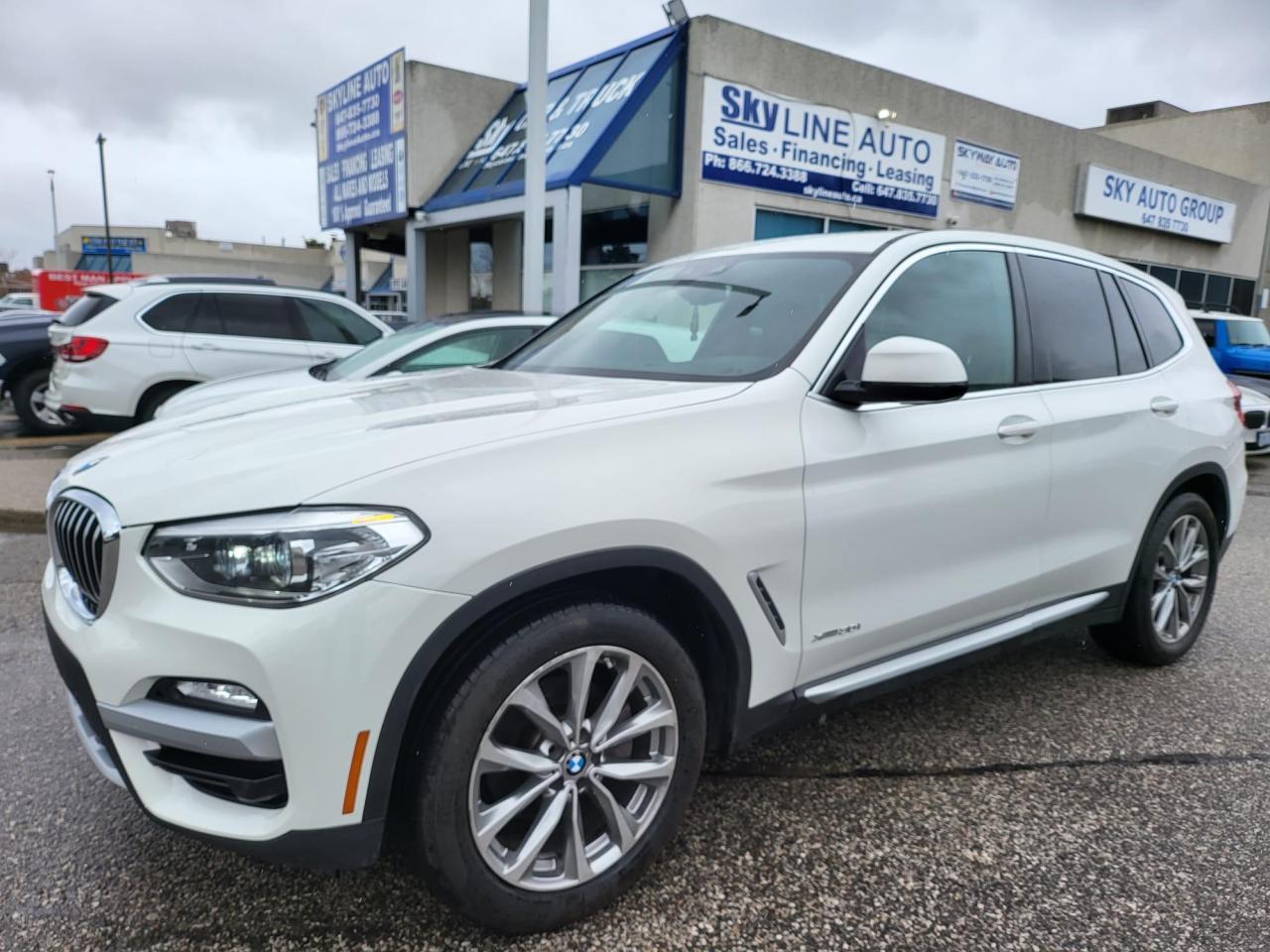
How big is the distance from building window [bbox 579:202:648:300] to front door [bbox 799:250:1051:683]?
10.1 m

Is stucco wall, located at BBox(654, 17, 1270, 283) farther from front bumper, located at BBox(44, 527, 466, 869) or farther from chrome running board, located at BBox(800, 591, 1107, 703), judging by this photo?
front bumper, located at BBox(44, 527, 466, 869)

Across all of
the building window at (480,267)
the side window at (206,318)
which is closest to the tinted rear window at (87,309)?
the side window at (206,318)

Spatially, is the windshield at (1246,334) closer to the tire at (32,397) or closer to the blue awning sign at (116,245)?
the tire at (32,397)

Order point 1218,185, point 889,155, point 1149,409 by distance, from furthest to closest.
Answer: point 1218,185 < point 889,155 < point 1149,409

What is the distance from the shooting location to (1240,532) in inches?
264

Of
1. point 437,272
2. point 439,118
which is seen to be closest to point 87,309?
point 439,118

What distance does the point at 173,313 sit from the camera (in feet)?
27.2

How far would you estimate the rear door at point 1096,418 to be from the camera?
309 cm

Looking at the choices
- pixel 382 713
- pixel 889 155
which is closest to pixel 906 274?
pixel 382 713

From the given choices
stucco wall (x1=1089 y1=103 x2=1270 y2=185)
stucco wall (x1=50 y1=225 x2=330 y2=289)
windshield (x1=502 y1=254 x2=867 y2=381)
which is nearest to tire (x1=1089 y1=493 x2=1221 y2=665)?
windshield (x1=502 y1=254 x2=867 y2=381)

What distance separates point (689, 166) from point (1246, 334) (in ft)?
28.8

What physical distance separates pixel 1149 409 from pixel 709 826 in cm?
232

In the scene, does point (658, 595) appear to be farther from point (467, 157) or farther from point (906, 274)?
point (467, 157)

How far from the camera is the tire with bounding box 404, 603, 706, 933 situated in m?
1.84
